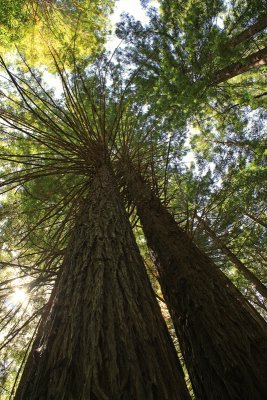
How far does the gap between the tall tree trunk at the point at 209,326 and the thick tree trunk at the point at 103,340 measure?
28cm

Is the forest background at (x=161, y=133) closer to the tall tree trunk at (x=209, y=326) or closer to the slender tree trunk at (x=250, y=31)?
the slender tree trunk at (x=250, y=31)

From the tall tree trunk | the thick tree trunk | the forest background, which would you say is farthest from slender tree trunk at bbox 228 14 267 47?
the thick tree trunk

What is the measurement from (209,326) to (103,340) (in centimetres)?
74

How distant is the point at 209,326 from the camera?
1.58 metres

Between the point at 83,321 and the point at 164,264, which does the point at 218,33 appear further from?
the point at 83,321

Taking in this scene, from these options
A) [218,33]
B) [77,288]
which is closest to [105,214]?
[77,288]

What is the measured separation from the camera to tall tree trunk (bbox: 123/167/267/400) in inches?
51.8

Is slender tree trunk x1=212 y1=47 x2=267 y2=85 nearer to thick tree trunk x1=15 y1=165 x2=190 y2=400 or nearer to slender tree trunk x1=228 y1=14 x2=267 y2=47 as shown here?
slender tree trunk x1=228 y1=14 x2=267 y2=47

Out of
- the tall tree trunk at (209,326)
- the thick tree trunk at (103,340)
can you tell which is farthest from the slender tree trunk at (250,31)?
the thick tree trunk at (103,340)

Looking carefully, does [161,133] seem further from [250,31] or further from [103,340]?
[103,340]

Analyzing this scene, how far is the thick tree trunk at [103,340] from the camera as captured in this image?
96 centimetres

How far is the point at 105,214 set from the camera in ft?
7.50

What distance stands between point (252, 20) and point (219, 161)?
2665mm

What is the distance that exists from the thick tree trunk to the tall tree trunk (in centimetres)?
28
